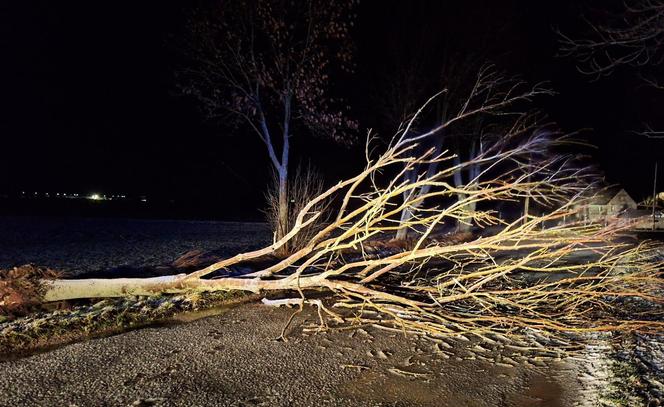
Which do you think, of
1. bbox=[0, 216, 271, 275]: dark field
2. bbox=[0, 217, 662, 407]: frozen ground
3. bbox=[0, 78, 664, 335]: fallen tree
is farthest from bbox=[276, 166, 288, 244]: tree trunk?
bbox=[0, 217, 662, 407]: frozen ground

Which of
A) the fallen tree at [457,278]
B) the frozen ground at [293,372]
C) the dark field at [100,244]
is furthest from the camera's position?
the dark field at [100,244]

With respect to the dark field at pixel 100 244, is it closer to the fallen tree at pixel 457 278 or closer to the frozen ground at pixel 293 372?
the fallen tree at pixel 457 278

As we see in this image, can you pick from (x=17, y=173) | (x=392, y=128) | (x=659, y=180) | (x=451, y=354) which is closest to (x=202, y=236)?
(x=392, y=128)

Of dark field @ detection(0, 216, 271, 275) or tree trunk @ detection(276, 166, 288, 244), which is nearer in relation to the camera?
dark field @ detection(0, 216, 271, 275)

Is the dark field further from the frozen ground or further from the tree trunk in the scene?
the frozen ground

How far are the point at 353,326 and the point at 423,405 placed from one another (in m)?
2.33

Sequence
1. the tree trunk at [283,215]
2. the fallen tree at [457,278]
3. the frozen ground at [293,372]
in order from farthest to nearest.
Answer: the tree trunk at [283,215]
the fallen tree at [457,278]
the frozen ground at [293,372]

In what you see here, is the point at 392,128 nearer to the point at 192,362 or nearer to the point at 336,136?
the point at 336,136

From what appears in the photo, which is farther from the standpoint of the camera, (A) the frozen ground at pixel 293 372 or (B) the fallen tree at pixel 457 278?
(B) the fallen tree at pixel 457 278

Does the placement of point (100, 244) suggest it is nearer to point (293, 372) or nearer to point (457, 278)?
point (293, 372)

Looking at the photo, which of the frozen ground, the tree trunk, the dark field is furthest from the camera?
the tree trunk

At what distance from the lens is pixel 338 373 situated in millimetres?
4852

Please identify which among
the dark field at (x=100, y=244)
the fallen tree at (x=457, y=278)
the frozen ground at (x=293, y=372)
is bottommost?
the frozen ground at (x=293, y=372)

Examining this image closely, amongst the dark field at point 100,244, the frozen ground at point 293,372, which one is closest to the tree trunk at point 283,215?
the dark field at point 100,244
